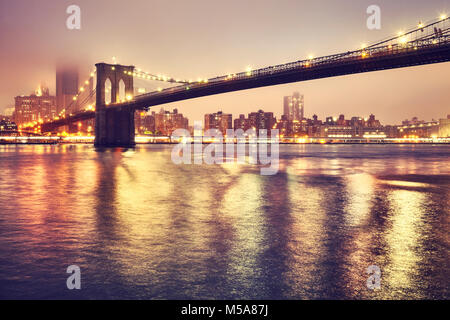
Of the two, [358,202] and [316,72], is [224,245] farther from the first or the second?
[316,72]

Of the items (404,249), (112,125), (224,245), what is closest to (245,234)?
(224,245)

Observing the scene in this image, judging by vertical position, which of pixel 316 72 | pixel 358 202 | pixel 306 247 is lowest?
pixel 358 202

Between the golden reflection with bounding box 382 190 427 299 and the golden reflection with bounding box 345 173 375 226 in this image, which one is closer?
the golden reflection with bounding box 382 190 427 299

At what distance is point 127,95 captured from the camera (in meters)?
79.2

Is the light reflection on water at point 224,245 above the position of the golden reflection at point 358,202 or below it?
above

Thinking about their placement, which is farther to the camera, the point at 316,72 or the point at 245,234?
the point at 316,72

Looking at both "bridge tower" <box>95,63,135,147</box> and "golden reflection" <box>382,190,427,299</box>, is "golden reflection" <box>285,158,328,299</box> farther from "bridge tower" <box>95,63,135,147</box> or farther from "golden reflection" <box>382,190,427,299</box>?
"bridge tower" <box>95,63,135,147</box>

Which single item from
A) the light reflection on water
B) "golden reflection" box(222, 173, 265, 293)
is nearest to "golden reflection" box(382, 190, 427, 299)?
the light reflection on water

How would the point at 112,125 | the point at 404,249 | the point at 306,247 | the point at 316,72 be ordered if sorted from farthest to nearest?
the point at 112,125 → the point at 316,72 → the point at 306,247 → the point at 404,249

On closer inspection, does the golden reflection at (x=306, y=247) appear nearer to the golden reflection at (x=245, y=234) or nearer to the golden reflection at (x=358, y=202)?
the golden reflection at (x=245, y=234)

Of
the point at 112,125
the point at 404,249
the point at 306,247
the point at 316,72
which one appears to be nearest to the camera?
the point at 404,249

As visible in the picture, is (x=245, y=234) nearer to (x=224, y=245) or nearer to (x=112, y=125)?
(x=224, y=245)

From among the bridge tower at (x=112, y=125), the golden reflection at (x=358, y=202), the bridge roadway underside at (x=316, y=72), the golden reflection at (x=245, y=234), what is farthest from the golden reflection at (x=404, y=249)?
the bridge tower at (x=112, y=125)

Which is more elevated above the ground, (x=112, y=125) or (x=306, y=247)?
(x=112, y=125)
